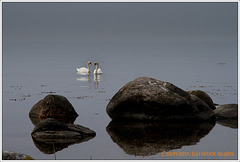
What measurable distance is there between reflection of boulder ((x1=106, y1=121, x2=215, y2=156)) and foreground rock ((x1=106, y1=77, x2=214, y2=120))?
0.41m

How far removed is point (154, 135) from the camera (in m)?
19.4

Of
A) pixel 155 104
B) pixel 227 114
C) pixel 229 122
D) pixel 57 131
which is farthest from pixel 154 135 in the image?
Answer: pixel 227 114

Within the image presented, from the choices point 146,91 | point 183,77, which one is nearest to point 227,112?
point 146,91

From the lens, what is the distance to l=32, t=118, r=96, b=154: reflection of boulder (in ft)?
59.6

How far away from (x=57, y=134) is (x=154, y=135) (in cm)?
335

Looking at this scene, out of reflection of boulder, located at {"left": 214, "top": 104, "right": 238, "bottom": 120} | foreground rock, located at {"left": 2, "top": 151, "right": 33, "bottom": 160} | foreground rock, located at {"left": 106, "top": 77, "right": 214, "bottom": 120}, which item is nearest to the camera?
foreground rock, located at {"left": 2, "top": 151, "right": 33, "bottom": 160}

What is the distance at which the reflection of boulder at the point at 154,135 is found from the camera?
1772cm

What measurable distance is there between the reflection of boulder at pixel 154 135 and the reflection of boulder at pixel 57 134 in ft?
3.47

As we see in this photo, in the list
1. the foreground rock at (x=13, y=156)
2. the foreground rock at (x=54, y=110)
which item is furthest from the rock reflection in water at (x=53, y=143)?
the foreground rock at (x=54, y=110)

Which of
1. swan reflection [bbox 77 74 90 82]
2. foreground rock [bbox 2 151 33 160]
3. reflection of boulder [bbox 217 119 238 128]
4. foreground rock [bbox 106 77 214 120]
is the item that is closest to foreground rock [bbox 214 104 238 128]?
reflection of boulder [bbox 217 119 238 128]

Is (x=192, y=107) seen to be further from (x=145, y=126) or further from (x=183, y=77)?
(x=183, y=77)

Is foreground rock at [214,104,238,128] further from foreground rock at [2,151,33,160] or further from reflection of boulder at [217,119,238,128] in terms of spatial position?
foreground rock at [2,151,33,160]

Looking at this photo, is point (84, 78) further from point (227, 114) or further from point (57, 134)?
point (57, 134)

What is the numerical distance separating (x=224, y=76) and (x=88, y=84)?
38.5 ft
